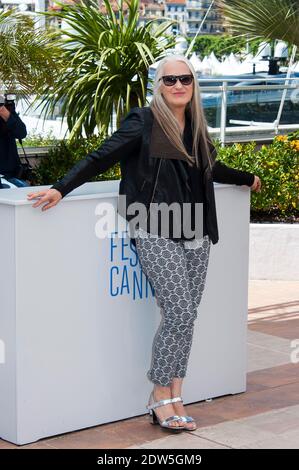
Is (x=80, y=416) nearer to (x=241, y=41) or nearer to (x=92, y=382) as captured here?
(x=92, y=382)

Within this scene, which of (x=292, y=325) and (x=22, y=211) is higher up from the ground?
(x=22, y=211)

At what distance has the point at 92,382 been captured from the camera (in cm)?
488

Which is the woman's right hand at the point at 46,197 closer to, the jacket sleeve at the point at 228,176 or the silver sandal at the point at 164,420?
the jacket sleeve at the point at 228,176

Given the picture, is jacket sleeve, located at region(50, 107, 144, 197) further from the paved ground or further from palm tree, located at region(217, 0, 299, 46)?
palm tree, located at region(217, 0, 299, 46)

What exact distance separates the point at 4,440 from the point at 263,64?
4224 cm

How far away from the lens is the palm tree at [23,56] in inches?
335

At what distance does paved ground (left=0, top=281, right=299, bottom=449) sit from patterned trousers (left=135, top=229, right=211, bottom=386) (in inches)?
11.5

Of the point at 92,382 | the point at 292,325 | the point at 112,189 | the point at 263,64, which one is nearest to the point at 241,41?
the point at 292,325

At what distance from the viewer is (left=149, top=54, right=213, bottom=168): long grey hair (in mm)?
4801

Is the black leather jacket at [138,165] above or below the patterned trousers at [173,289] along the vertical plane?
above

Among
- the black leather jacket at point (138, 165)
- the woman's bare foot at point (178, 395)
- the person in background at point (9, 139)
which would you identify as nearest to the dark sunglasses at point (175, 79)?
the black leather jacket at point (138, 165)

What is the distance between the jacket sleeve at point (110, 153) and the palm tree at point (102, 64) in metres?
4.98

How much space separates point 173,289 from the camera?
15.7 feet

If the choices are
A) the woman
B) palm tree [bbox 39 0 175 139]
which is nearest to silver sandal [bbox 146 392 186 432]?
the woman
